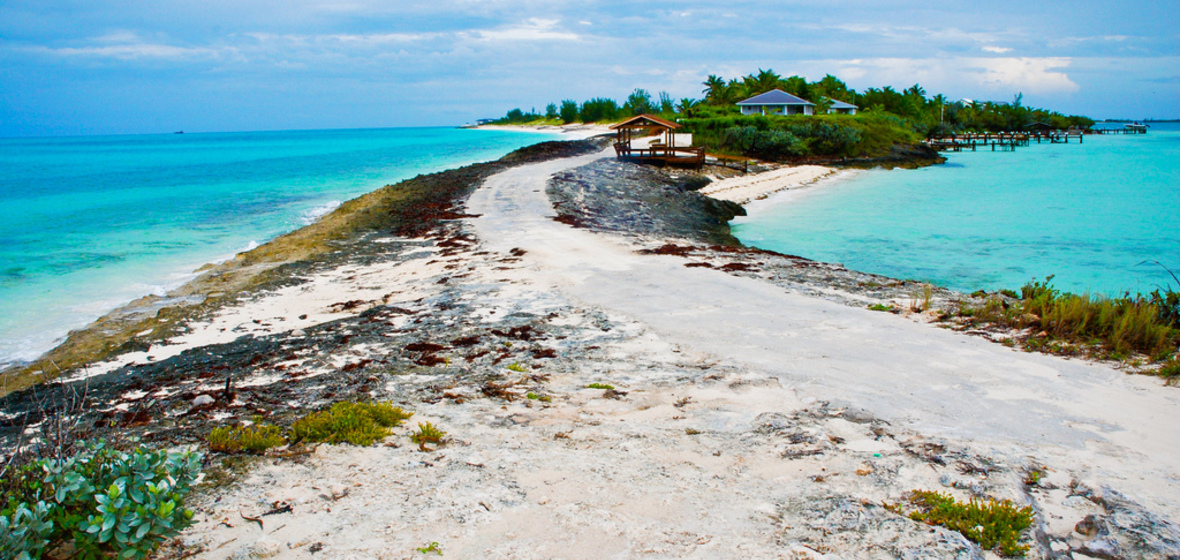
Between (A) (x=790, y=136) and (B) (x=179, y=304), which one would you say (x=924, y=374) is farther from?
(A) (x=790, y=136)

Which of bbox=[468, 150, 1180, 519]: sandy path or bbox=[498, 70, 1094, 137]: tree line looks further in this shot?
bbox=[498, 70, 1094, 137]: tree line

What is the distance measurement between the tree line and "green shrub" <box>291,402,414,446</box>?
63191 mm

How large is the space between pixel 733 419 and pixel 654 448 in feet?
3.06

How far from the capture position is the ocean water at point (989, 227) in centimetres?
1956

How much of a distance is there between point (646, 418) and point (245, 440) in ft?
10.9

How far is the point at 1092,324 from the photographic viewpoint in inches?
323

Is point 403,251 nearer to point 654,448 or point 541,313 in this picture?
point 541,313

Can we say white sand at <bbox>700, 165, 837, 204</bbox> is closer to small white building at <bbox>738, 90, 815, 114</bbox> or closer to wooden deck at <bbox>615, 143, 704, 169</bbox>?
wooden deck at <bbox>615, 143, 704, 169</bbox>

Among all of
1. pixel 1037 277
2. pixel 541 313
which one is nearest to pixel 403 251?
pixel 541 313

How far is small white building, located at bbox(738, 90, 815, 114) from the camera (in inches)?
2874

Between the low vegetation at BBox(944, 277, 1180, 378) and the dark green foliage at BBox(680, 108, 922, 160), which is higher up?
the dark green foliage at BBox(680, 108, 922, 160)

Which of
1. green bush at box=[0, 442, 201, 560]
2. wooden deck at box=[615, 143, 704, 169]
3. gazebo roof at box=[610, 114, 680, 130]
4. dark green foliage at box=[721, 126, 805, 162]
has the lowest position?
green bush at box=[0, 442, 201, 560]

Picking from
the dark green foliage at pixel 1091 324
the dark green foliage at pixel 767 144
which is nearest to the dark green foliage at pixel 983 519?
the dark green foliage at pixel 1091 324

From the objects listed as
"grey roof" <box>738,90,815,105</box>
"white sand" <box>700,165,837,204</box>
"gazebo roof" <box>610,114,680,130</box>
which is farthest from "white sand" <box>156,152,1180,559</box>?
"grey roof" <box>738,90,815,105</box>
